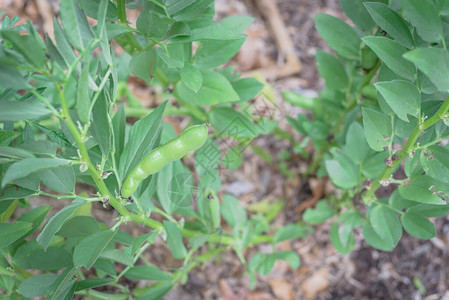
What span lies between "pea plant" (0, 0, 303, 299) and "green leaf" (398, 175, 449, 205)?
1.89 ft

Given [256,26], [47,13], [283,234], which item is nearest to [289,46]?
[256,26]

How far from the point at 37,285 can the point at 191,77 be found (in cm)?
75

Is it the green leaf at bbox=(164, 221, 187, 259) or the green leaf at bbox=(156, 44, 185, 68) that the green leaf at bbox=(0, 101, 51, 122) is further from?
the green leaf at bbox=(164, 221, 187, 259)

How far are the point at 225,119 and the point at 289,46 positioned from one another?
1.25m

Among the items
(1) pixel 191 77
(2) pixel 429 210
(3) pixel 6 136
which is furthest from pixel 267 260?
(3) pixel 6 136

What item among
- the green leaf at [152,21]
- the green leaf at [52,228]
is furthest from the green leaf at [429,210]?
the green leaf at [52,228]

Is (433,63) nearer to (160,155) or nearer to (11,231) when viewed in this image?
(160,155)

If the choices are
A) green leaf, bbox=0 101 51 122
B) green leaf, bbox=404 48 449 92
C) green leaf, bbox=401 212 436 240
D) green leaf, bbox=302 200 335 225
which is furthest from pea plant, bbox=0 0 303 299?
green leaf, bbox=401 212 436 240

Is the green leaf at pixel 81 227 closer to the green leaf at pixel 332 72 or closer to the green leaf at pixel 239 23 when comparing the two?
the green leaf at pixel 239 23

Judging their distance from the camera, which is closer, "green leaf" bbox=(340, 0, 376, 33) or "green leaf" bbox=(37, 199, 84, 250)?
"green leaf" bbox=(37, 199, 84, 250)

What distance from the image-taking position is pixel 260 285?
2.14 metres

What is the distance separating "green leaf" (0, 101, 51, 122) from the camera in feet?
2.66

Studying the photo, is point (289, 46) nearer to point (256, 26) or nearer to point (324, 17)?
point (256, 26)

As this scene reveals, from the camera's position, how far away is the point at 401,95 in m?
1.03
